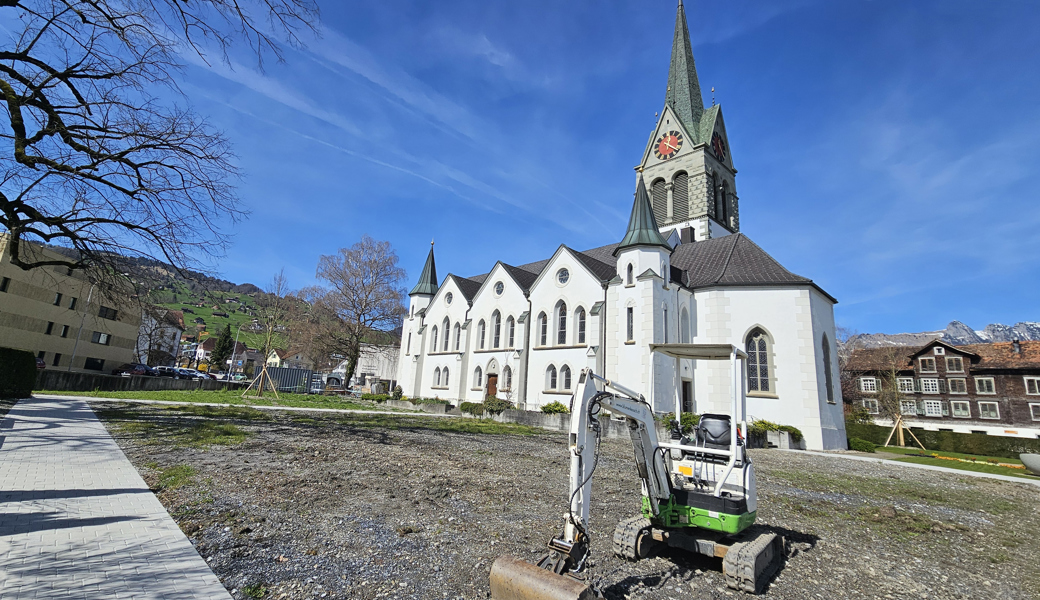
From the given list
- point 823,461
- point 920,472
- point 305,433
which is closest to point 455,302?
point 305,433

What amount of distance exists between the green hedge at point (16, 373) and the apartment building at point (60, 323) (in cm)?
1230

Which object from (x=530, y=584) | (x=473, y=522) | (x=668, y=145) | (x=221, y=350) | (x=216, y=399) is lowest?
(x=473, y=522)

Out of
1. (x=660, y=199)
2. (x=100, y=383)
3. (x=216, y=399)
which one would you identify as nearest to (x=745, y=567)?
(x=216, y=399)

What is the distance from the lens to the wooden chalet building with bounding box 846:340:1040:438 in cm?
4147

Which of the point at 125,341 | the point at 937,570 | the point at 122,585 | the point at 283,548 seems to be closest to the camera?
the point at 122,585

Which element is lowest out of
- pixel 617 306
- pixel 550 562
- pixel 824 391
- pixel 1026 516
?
pixel 1026 516

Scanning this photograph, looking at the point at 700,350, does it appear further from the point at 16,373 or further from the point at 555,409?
the point at 16,373

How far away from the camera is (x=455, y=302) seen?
127 ft

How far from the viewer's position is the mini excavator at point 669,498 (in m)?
3.80

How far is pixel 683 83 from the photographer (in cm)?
4525

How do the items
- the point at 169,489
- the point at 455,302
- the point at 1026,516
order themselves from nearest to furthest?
1. the point at 169,489
2. the point at 1026,516
3. the point at 455,302

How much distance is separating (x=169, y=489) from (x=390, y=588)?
4698 mm

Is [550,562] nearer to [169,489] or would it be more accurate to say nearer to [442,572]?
[442,572]

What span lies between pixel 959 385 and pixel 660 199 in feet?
118
